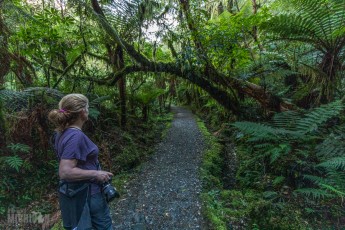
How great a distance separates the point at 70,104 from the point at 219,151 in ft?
12.8

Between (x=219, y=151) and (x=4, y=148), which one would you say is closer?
(x=4, y=148)

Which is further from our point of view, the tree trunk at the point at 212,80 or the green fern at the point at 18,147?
the tree trunk at the point at 212,80

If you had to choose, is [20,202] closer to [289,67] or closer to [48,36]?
[48,36]

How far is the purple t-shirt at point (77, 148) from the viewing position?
1415 millimetres

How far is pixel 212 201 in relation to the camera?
2861mm

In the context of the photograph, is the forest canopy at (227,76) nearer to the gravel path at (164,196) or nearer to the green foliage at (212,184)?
the green foliage at (212,184)

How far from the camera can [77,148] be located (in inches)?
56.2

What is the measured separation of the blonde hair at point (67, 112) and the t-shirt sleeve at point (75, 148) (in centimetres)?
13

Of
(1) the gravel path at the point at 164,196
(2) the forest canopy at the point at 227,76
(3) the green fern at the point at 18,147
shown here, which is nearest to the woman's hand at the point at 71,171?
(1) the gravel path at the point at 164,196

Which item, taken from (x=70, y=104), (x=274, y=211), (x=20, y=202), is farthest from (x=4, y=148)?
(x=274, y=211)

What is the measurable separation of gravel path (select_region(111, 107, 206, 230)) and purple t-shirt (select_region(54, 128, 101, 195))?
112 centimetres

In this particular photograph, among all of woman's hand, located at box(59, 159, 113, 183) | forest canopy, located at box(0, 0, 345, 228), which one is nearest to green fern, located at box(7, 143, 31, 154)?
forest canopy, located at box(0, 0, 345, 228)

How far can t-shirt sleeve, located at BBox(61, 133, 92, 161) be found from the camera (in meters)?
1.41

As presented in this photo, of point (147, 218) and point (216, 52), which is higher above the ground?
point (216, 52)
